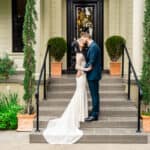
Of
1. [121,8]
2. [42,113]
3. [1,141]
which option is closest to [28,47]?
[42,113]

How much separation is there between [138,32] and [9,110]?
→ 3.97m

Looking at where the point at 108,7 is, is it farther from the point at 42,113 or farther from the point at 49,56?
the point at 42,113

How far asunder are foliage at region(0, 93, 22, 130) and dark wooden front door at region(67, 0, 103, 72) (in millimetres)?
2844

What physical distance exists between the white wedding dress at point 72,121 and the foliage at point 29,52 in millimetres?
1095

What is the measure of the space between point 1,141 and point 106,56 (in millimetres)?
6315

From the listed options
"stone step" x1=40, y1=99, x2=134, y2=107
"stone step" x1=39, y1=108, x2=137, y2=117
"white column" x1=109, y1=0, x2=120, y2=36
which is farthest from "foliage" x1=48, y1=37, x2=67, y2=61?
"stone step" x1=39, y1=108, x2=137, y2=117

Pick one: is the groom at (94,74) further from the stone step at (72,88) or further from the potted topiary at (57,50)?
the potted topiary at (57,50)

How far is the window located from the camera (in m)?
17.6

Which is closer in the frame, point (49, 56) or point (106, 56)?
point (49, 56)

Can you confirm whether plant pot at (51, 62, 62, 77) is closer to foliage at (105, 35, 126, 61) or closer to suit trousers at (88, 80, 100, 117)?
foliage at (105, 35, 126, 61)

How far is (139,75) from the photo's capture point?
14.1 meters

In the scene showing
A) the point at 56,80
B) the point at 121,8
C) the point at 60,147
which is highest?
the point at 121,8

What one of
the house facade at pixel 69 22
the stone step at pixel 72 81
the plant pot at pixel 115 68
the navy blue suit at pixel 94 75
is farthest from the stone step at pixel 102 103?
the house facade at pixel 69 22

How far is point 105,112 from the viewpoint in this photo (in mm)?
13016
